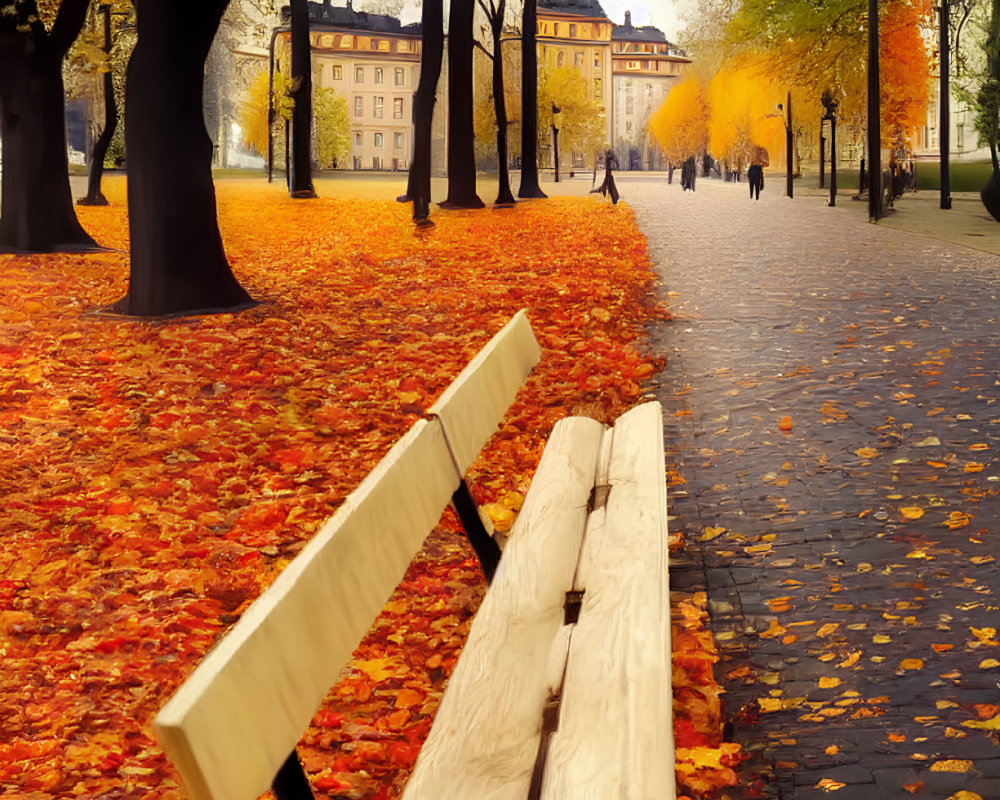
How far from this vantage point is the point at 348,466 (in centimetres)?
542

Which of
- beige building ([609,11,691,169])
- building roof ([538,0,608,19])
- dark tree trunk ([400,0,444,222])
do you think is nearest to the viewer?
dark tree trunk ([400,0,444,222])

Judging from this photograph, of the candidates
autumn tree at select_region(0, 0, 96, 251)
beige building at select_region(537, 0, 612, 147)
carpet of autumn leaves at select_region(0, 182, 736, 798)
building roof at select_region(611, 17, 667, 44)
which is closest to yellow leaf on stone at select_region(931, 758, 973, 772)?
carpet of autumn leaves at select_region(0, 182, 736, 798)

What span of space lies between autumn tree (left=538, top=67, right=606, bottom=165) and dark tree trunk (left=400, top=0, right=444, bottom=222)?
1196 inches

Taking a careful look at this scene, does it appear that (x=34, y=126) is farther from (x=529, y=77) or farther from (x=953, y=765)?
(x=529, y=77)

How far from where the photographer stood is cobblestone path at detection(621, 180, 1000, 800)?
9.52 ft

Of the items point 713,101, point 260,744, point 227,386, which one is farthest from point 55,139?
point 713,101

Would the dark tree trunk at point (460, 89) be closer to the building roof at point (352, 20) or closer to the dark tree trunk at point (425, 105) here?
the building roof at point (352, 20)

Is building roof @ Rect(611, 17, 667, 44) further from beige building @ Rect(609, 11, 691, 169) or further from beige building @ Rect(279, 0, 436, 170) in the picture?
beige building @ Rect(279, 0, 436, 170)

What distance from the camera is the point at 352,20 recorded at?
76.0 feet

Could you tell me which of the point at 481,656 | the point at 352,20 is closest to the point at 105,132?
the point at 352,20

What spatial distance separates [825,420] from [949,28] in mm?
22861

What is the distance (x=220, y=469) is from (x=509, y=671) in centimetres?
336

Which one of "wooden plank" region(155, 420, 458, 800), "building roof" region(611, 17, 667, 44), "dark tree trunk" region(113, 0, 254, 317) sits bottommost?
"wooden plank" region(155, 420, 458, 800)

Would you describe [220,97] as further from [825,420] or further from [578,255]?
[825,420]
